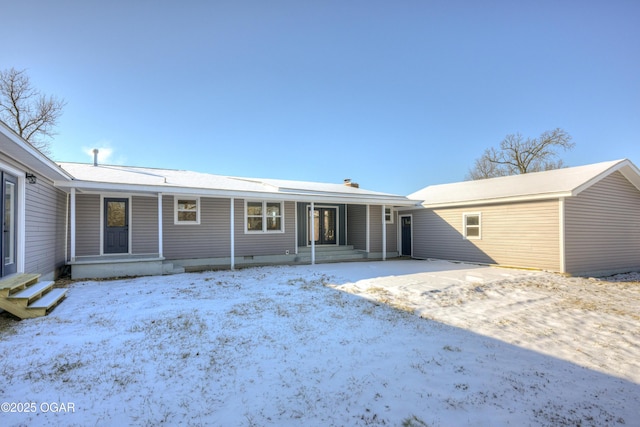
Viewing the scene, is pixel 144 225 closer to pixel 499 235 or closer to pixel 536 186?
pixel 499 235

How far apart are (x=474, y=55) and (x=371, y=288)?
46.2 feet

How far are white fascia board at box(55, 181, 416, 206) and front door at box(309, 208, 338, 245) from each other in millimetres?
2252

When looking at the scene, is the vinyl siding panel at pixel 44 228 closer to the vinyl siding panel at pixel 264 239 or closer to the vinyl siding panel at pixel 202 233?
the vinyl siding panel at pixel 202 233

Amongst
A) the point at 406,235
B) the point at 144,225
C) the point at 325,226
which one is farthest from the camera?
the point at 406,235

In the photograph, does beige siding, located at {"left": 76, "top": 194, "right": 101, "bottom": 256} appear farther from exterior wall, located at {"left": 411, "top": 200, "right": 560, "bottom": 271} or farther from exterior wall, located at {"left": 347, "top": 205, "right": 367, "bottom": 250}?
exterior wall, located at {"left": 411, "top": 200, "right": 560, "bottom": 271}

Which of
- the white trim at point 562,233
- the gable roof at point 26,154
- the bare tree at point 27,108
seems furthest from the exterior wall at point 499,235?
the bare tree at point 27,108

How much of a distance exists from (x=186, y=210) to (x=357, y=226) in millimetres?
7870

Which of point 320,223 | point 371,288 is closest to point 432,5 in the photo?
point 320,223

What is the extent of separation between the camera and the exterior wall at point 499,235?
10.5m

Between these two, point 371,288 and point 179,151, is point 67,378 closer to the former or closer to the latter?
point 371,288

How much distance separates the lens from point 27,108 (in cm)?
1986

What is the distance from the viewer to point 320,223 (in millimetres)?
14820

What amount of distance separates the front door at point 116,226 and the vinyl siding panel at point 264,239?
3.68 metres

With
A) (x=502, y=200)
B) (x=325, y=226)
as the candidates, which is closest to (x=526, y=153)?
(x=502, y=200)
